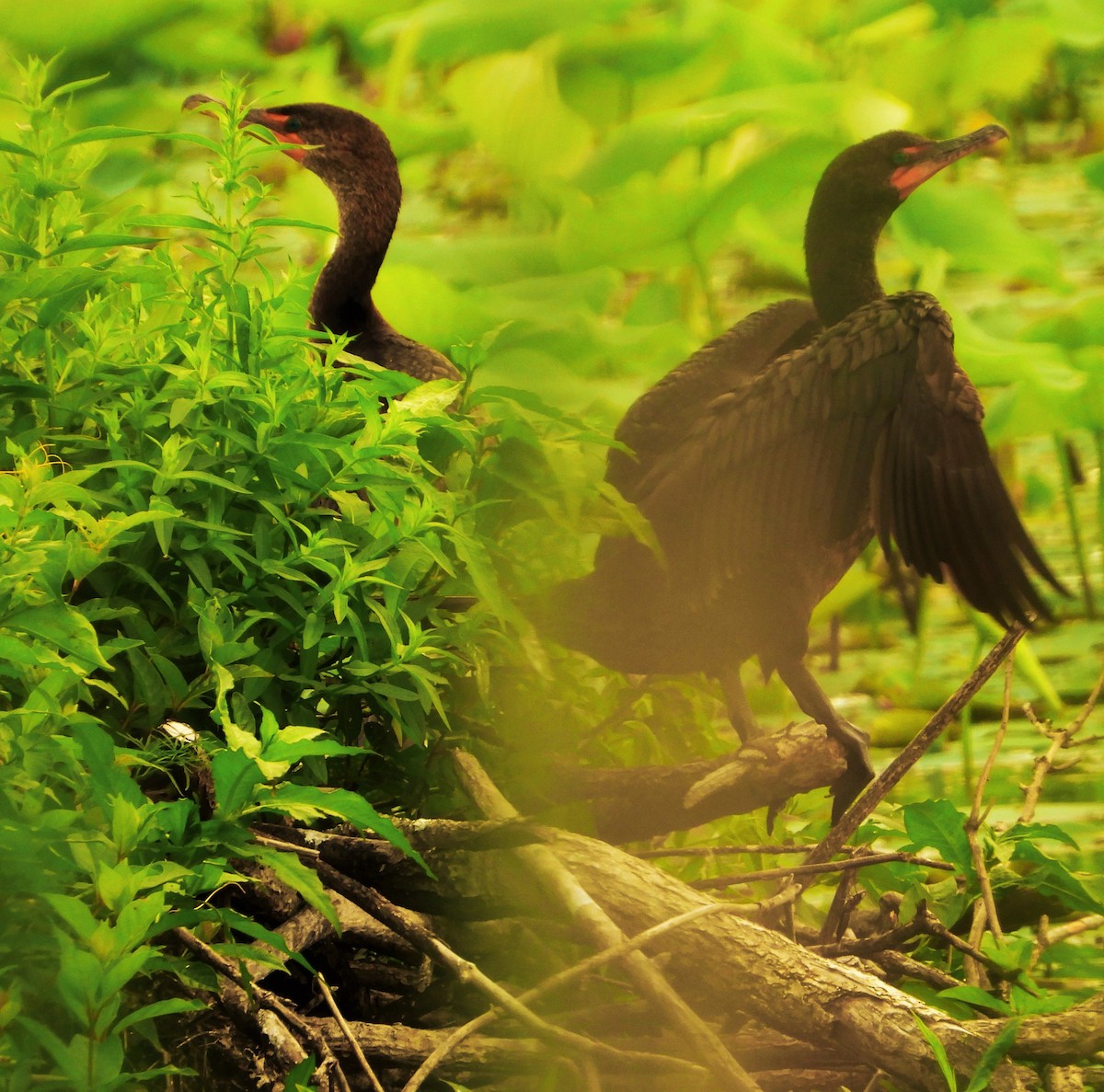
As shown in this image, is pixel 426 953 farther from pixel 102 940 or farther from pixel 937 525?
pixel 937 525

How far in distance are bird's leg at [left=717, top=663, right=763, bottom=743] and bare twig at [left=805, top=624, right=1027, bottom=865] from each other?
30cm

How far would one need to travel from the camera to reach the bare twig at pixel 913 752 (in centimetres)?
91

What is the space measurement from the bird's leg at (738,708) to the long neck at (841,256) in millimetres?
327

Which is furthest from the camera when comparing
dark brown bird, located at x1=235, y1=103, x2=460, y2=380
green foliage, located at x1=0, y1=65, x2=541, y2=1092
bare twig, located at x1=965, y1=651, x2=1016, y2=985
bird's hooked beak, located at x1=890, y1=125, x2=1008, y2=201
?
dark brown bird, located at x1=235, y1=103, x2=460, y2=380

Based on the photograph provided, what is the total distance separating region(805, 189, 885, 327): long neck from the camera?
1179mm

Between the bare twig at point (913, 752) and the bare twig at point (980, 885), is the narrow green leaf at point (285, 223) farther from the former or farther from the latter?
the bare twig at point (980, 885)

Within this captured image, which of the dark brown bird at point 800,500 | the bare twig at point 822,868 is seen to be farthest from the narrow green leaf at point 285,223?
the bare twig at point 822,868

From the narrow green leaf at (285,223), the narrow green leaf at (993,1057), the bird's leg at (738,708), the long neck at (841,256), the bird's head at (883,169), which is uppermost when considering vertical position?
the bird's head at (883,169)

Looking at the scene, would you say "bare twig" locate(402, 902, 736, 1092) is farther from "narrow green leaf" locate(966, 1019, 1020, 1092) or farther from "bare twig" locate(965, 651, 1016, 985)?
"bare twig" locate(965, 651, 1016, 985)

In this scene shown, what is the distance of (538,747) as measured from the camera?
0.84 m

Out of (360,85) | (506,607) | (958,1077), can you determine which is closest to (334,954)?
(506,607)

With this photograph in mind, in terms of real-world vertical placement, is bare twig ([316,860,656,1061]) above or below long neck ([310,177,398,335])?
below

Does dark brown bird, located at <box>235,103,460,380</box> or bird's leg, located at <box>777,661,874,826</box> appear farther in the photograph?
dark brown bird, located at <box>235,103,460,380</box>

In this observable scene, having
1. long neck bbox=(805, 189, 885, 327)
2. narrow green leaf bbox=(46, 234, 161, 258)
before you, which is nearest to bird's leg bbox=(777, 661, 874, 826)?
long neck bbox=(805, 189, 885, 327)
